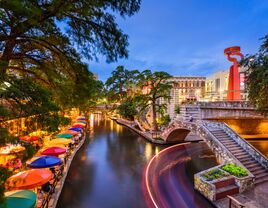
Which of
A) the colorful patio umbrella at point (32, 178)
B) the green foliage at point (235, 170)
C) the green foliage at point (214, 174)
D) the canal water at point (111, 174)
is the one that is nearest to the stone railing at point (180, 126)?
the canal water at point (111, 174)

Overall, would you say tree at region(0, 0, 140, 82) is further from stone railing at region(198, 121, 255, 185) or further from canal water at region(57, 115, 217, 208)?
stone railing at region(198, 121, 255, 185)

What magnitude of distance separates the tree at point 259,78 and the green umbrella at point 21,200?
40.9 feet

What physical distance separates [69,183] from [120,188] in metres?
3.92

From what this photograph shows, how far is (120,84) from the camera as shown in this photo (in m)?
44.4

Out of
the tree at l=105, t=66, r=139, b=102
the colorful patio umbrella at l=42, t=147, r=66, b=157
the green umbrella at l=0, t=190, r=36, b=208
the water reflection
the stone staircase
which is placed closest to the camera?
the green umbrella at l=0, t=190, r=36, b=208

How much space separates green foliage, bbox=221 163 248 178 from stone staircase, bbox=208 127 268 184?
1.56 metres

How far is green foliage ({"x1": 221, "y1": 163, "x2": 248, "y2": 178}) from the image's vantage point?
39.4 feet

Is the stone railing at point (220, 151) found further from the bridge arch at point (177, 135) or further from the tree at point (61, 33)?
the tree at point (61, 33)

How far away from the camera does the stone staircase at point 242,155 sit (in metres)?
13.5

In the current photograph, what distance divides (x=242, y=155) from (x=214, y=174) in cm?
496

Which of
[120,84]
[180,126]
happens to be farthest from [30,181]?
[120,84]

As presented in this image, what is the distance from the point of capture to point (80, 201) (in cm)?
1082

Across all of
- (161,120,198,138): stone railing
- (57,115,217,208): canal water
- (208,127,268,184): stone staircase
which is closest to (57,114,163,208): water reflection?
(57,115,217,208): canal water

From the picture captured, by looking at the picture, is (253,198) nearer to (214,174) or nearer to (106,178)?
(214,174)
